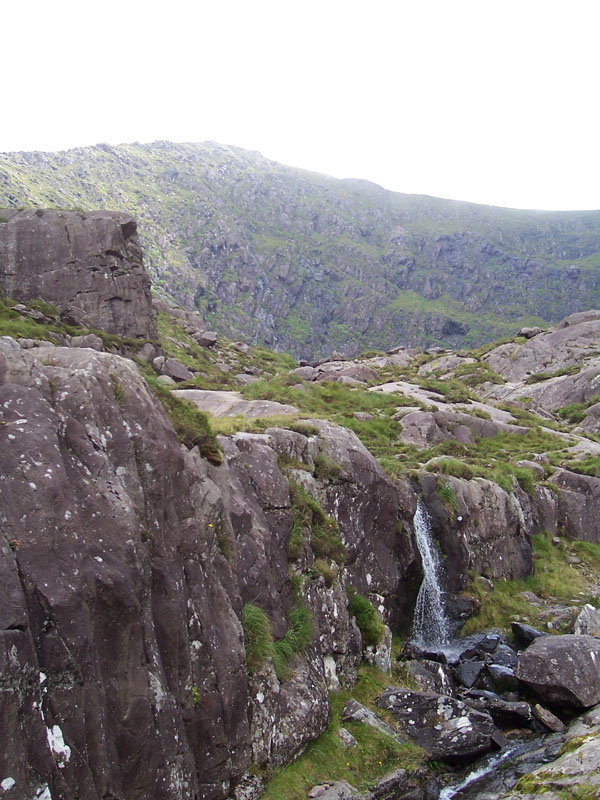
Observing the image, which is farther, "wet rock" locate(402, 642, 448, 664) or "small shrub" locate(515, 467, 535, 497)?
"small shrub" locate(515, 467, 535, 497)

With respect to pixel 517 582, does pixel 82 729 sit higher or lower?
higher

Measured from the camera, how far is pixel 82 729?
839 cm

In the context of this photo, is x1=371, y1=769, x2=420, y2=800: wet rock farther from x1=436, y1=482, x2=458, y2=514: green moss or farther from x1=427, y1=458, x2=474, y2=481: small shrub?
x1=427, y1=458, x2=474, y2=481: small shrub

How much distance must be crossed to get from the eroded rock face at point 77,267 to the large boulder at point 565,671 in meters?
40.6

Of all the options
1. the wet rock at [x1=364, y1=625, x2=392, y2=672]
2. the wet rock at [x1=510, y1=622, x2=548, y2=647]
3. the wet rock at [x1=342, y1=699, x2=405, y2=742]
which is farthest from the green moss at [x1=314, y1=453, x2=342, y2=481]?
the wet rock at [x1=510, y1=622, x2=548, y2=647]

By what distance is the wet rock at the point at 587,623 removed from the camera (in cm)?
2231

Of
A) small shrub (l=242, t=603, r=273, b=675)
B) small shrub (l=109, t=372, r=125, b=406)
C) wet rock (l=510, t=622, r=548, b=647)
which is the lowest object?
wet rock (l=510, t=622, r=548, b=647)

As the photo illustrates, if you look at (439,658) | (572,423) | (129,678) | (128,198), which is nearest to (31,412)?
(129,678)

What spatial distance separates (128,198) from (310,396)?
16811cm

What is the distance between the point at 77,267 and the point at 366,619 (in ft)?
132

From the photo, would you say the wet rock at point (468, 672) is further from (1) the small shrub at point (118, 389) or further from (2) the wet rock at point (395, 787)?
(1) the small shrub at point (118, 389)

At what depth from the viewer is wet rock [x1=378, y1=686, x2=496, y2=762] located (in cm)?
1466

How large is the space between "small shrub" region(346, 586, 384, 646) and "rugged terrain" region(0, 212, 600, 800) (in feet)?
0.22

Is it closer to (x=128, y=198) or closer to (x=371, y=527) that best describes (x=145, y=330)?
(x=371, y=527)
